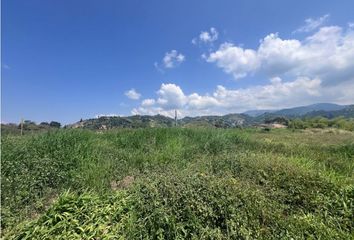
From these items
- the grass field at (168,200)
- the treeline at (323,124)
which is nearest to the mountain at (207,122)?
the treeline at (323,124)

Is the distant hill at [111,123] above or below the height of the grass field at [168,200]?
above

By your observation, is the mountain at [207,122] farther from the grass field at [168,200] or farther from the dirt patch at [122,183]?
the grass field at [168,200]

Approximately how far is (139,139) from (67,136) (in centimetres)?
260

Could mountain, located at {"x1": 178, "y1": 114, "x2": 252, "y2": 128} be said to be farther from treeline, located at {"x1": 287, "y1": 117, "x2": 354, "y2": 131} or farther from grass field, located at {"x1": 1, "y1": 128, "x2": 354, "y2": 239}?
grass field, located at {"x1": 1, "y1": 128, "x2": 354, "y2": 239}

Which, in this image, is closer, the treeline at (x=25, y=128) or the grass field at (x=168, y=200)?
the grass field at (x=168, y=200)

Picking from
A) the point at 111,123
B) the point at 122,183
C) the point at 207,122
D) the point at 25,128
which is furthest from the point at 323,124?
the point at 122,183

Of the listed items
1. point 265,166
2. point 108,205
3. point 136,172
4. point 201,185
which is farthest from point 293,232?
point 136,172

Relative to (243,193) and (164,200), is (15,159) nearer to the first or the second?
(164,200)

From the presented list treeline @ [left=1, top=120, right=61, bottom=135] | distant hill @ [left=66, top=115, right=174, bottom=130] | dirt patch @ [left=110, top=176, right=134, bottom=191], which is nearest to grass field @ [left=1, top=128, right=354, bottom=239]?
dirt patch @ [left=110, top=176, right=134, bottom=191]

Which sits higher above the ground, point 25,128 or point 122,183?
point 25,128

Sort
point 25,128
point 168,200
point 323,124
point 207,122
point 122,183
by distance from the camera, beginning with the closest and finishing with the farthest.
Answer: point 168,200 < point 122,183 < point 25,128 < point 323,124 < point 207,122

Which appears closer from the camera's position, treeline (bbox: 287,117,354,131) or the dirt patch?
the dirt patch

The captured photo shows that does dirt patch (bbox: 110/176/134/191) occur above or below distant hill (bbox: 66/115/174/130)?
below

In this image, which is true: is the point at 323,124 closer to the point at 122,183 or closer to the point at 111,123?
the point at 111,123
